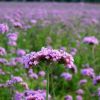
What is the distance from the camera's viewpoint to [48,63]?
8.87ft

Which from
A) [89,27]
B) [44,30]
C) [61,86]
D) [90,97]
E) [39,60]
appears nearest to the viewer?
Result: [39,60]

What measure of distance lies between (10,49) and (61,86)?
95 cm

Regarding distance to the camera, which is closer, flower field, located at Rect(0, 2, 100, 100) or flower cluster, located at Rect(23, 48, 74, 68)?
flower cluster, located at Rect(23, 48, 74, 68)

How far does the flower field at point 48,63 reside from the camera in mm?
2805

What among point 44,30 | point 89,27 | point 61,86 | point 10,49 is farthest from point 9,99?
point 89,27

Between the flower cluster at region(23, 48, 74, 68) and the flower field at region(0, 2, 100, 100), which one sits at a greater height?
the flower cluster at region(23, 48, 74, 68)

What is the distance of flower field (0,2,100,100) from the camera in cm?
280

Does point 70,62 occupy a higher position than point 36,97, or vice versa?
point 70,62

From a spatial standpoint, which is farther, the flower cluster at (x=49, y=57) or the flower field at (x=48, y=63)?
the flower field at (x=48, y=63)

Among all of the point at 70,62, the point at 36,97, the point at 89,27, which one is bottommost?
the point at 89,27

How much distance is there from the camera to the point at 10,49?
6402 mm

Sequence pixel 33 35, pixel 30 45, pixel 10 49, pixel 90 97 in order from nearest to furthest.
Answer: pixel 90 97, pixel 10 49, pixel 30 45, pixel 33 35

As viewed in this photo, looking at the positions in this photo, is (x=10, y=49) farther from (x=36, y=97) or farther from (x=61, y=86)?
(x=36, y=97)

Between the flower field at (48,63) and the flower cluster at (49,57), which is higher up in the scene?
the flower cluster at (49,57)
